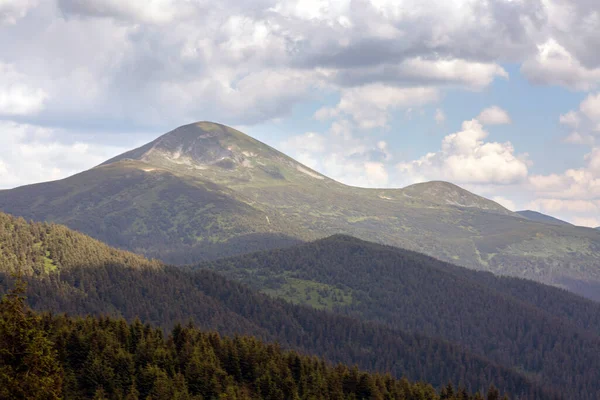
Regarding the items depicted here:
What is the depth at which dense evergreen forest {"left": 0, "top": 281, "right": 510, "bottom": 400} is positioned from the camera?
4774 inches

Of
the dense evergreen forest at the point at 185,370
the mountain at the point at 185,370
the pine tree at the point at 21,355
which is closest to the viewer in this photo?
the pine tree at the point at 21,355

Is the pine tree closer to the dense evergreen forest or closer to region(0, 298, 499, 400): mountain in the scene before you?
the dense evergreen forest

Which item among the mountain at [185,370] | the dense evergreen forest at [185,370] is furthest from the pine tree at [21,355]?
the mountain at [185,370]

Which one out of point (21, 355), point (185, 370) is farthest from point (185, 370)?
point (21, 355)

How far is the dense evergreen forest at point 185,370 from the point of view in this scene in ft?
398

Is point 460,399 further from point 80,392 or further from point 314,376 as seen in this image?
point 80,392

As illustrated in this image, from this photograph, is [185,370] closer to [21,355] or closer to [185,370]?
[185,370]

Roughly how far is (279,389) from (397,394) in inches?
1434

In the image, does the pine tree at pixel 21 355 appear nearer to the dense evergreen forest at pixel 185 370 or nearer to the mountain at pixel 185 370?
Result: the dense evergreen forest at pixel 185 370

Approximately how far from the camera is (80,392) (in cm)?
11462

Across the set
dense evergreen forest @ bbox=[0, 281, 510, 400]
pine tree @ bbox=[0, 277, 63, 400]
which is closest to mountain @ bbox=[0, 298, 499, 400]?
dense evergreen forest @ bbox=[0, 281, 510, 400]

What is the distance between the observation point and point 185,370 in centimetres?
13762

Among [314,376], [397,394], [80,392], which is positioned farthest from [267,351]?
[80,392]

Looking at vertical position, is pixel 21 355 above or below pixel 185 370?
above
